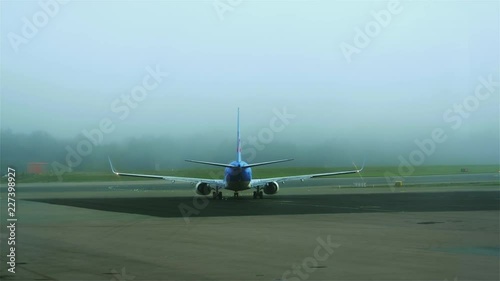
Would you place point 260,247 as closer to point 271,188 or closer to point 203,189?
point 203,189

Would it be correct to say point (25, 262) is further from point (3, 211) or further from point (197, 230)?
point (3, 211)

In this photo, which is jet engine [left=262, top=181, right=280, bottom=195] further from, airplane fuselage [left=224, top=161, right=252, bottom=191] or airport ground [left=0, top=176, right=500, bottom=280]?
airport ground [left=0, top=176, right=500, bottom=280]

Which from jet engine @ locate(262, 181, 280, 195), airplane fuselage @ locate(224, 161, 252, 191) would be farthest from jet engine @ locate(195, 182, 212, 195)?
jet engine @ locate(262, 181, 280, 195)

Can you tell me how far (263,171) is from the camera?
3794 inches

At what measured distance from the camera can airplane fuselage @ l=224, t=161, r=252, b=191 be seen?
51375 millimetres

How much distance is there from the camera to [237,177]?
5147 cm

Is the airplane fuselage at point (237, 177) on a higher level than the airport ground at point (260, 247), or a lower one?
higher

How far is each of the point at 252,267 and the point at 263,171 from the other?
81.6 m

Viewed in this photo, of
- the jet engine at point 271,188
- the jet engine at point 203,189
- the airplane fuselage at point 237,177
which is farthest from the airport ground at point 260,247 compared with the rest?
the jet engine at point 271,188

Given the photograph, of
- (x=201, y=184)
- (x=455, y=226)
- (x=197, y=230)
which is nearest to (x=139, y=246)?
(x=197, y=230)

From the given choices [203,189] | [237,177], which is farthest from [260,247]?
[203,189]

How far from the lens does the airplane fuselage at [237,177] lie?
169ft

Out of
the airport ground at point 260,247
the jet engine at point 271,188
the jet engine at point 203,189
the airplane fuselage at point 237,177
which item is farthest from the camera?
the jet engine at point 271,188

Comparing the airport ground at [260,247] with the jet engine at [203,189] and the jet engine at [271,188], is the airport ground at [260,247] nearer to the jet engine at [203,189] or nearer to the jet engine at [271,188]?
the jet engine at [203,189]
